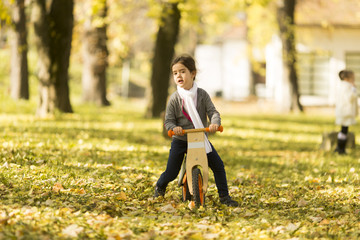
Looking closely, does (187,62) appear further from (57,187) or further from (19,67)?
(19,67)

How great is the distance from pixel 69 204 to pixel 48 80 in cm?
1037

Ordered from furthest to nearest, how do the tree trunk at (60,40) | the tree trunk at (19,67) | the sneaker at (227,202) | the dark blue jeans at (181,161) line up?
the tree trunk at (19,67), the tree trunk at (60,40), the sneaker at (227,202), the dark blue jeans at (181,161)

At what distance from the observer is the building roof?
2755 cm

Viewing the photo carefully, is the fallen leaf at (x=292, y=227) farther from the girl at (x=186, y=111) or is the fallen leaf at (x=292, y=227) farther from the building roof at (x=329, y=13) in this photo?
the building roof at (x=329, y=13)

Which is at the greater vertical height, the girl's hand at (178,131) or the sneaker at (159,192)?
the girl's hand at (178,131)

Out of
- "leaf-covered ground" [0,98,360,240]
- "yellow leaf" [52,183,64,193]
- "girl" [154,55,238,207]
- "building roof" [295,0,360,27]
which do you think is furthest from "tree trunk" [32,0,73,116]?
"building roof" [295,0,360,27]

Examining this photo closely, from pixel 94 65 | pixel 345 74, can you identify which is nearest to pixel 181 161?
pixel 345 74

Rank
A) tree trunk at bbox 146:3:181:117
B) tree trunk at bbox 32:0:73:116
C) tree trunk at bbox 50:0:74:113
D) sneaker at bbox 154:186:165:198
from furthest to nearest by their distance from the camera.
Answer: tree trunk at bbox 146:3:181:117 → tree trunk at bbox 50:0:74:113 → tree trunk at bbox 32:0:73:116 → sneaker at bbox 154:186:165:198

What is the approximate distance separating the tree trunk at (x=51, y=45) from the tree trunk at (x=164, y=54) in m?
3.31

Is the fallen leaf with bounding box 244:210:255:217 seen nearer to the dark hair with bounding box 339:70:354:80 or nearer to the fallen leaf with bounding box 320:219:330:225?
the fallen leaf with bounding box 320:219:330:225

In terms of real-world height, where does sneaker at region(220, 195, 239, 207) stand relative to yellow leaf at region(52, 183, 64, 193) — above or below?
below

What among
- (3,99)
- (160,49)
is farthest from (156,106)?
(3,99)

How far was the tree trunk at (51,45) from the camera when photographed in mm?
14953

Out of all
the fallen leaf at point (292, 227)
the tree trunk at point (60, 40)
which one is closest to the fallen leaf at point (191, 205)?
the fallen leaf at point (292, 227)
